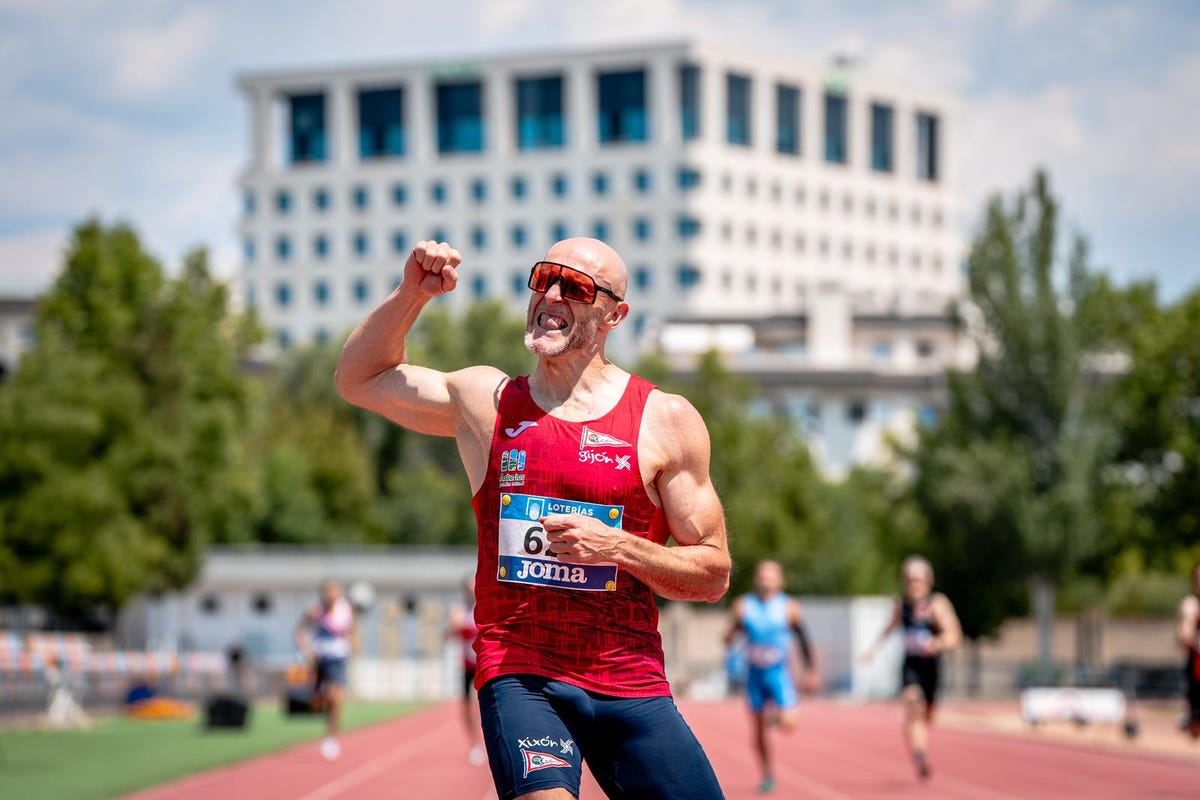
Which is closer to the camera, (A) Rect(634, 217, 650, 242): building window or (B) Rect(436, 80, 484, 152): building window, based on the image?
(A) Rect(634, 217, 650, 242): building window

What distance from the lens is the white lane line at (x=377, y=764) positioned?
1731cm

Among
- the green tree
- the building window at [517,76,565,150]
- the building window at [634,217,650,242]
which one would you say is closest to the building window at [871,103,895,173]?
the building window at [634,217,650,242]

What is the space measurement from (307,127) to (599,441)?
144206 mm

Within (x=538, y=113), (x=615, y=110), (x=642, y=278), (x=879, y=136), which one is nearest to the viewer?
(x=615, y=110)

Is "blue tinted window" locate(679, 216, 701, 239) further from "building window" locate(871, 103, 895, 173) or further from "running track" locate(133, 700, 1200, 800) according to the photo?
"running track" locate(133, 700, 1200, 800)

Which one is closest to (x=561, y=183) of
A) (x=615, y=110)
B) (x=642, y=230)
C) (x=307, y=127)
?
(x=615, y=110)

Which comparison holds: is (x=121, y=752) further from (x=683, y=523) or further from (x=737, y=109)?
(x=737, y=109)

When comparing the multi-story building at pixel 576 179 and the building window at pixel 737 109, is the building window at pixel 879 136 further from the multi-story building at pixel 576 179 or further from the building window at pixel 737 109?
the building window at pixel 737 109

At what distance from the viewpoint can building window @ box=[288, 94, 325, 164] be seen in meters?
147

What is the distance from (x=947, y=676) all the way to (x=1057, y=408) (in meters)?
8.85

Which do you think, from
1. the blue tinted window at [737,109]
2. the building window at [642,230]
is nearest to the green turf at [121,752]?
the building window at [642,230]

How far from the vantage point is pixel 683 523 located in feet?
18.9

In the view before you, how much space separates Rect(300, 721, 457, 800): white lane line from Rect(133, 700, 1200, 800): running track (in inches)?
0.6

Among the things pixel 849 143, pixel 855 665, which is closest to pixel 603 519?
pixel 855 665
